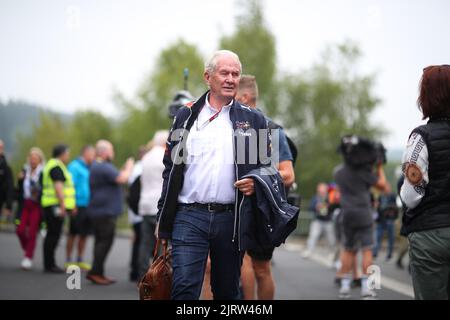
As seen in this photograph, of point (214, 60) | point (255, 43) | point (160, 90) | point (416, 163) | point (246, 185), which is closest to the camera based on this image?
point (416, 163)

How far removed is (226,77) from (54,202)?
763 cm

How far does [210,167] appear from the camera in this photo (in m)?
5.07

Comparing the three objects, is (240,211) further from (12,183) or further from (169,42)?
(169,42)

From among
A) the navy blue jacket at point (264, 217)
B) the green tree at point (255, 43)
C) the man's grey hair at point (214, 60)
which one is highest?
the green tree at point (255, 43)

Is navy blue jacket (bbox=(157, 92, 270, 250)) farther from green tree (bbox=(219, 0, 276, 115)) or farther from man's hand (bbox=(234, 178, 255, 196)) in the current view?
green tree (bbox=(219, 0, 276, 115))

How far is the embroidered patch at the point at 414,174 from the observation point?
4.66 metres

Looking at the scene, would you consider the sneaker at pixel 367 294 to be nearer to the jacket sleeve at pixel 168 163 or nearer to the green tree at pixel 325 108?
the jacket sleeve at pixel 168 163

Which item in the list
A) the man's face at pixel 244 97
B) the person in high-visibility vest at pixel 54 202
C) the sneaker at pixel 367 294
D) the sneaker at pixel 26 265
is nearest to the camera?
the man's face at pixel 244 97

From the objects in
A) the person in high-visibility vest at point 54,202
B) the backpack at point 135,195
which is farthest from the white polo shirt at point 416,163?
the person in high-visibility vest at point 54,202

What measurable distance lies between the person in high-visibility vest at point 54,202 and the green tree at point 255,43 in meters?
31.8

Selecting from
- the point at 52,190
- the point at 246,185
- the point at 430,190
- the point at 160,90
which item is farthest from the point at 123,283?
the point at 160,90

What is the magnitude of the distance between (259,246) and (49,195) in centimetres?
789

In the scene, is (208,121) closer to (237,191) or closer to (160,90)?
(237,191)
